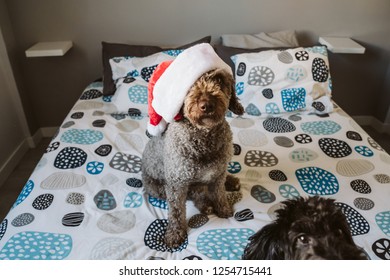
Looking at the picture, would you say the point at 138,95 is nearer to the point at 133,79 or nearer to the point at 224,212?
the point at 133,79

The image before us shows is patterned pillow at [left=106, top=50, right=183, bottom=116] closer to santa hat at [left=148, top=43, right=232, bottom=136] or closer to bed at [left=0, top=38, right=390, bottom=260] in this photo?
bed at [left=0, top=38, right=390, bottom=260]

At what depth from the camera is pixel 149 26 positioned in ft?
7.38

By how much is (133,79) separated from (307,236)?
63.6 inches

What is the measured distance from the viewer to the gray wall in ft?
7.11

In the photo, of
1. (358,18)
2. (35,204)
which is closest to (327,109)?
(358,18)

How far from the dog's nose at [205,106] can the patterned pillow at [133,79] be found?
1.04 meters

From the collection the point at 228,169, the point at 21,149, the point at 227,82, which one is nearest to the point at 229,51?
the point at 228,169

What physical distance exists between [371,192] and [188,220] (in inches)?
32.8

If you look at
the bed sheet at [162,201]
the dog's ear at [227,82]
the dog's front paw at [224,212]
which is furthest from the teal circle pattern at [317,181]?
the dog's ear at [227,82]

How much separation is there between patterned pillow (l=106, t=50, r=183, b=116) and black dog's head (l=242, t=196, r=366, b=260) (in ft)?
4.44

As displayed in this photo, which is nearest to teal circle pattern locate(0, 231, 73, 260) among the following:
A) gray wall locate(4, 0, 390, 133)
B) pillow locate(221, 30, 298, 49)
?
gray wall locate(4, 0, 390, 133)

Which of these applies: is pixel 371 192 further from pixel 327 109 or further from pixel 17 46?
pixel 17 46

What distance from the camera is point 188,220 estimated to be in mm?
1193

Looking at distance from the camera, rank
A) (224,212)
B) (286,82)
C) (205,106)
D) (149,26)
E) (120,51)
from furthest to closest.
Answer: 1. (149,26)
2. (120,51)
3. (286,82)
4. (224,212)
5. (205,106)
